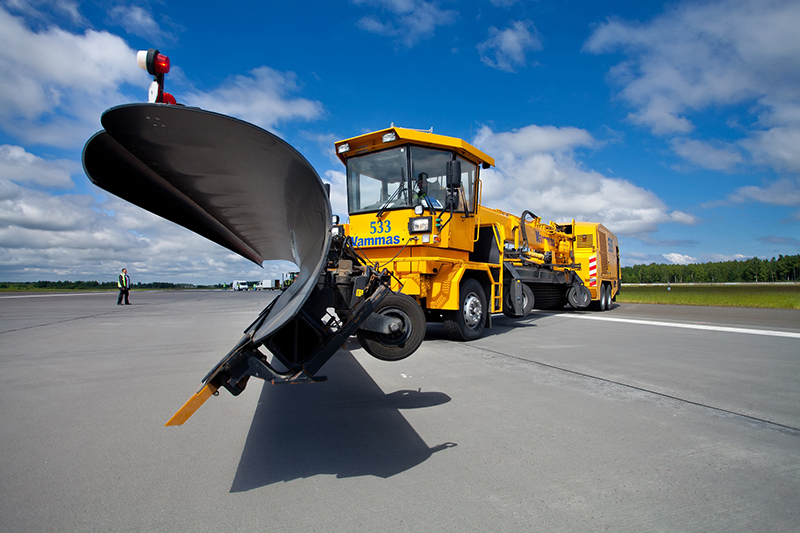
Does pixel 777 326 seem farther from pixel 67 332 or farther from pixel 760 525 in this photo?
pixel 67 332

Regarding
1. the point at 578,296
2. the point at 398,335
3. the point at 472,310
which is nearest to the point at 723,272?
the point at 578,296

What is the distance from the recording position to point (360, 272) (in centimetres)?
348

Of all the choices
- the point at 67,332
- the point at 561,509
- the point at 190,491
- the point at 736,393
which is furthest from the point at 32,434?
the point at 67,332

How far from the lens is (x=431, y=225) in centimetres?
640

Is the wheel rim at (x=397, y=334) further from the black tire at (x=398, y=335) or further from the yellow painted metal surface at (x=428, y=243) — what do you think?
the yellow painted metal surface at (x=428, y=243)

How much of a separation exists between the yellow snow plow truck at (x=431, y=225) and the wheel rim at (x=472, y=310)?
0.02 metres

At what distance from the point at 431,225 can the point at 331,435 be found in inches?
156

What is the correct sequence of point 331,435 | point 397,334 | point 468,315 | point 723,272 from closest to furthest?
1. point 331,435
2. point 397,334
3. point 468,315
4. point 723,272

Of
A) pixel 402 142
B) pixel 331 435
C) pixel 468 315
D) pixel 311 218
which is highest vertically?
pixel 402 142

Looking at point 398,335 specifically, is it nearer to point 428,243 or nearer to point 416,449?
point 416,449

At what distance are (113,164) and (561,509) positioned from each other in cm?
279

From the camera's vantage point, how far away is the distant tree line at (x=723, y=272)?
385ft

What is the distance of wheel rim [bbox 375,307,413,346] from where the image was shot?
3.39 meters

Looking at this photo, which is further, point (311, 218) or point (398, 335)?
point (398, 335)
